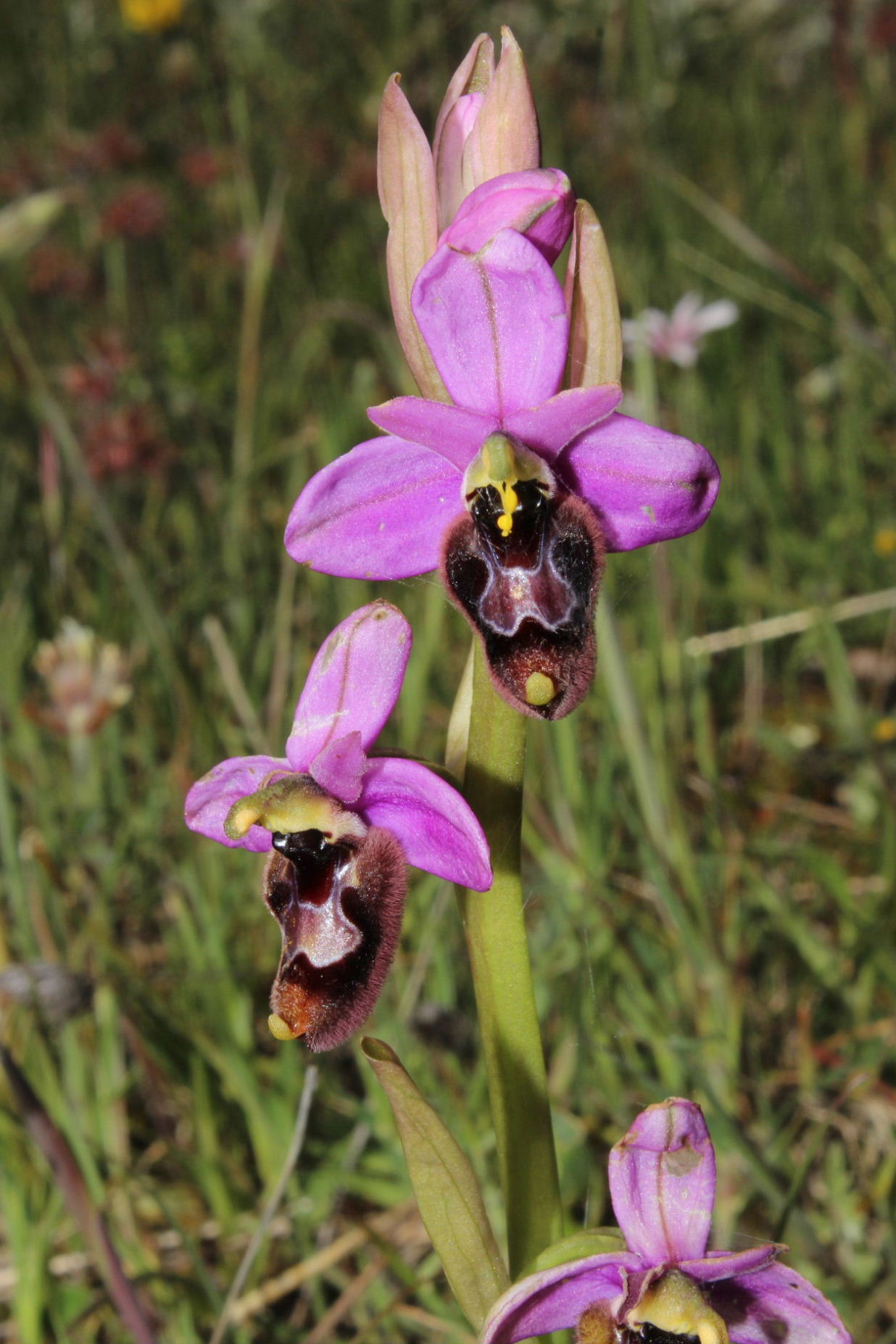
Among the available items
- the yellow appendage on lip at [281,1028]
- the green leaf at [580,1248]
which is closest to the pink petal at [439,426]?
the yellow appendage on lip at [281,1028]

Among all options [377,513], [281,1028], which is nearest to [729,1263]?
[281,1028]

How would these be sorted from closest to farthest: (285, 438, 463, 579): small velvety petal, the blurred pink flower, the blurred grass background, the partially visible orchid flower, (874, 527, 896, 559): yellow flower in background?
(285, 438, 463, 579): small velvety petal < the blurred grass background < (874, 527, 896, 559): yellow flower in background < the partially visible orchid flower < the blurred pink flower

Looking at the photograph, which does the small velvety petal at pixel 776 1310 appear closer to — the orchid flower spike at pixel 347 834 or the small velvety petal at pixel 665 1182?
the small velvety petal at pixel 665 1182

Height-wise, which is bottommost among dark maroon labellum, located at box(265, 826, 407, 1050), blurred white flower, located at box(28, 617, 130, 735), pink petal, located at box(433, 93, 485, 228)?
dark maroon labellum, located at box(265, 826, 407, 1050)

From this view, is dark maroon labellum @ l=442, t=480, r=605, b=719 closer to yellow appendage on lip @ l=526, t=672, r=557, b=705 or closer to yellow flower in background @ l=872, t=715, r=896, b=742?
yellow appendage on lip @ l=526, t=672, r=557, b=705

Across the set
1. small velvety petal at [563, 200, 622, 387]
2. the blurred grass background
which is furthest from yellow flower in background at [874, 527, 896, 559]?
small velvety petal at [563, 200, 622, 387]

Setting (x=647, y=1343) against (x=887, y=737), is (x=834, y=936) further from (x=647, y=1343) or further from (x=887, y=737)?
(x=647, y=1343)

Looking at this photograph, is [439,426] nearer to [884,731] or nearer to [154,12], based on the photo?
[884,731]

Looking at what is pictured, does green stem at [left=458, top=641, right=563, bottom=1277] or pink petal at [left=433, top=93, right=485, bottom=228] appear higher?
pink petal at [left=433, top=93, right=485, bottom=228]

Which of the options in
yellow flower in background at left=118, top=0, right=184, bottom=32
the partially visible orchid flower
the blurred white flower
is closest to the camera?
the blurred white flower
